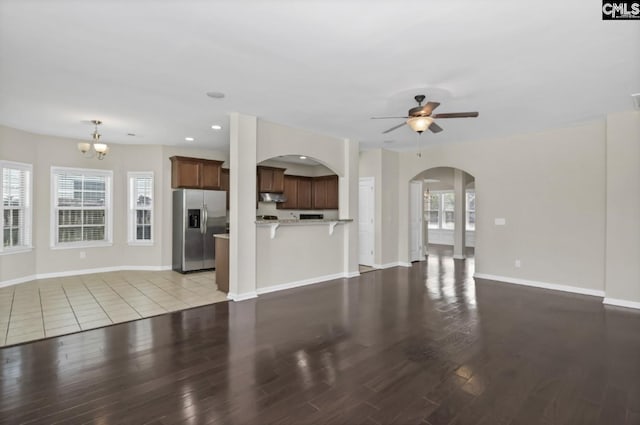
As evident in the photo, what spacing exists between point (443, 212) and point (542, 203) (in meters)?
6.71

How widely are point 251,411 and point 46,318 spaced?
3411 millimetres

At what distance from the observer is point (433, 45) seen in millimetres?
2807

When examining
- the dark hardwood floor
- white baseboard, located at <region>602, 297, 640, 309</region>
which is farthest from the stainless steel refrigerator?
white baseboard, located at <region>602, 297, 640, 309</region>

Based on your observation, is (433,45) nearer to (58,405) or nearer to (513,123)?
(513,123)

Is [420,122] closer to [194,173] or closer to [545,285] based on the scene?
[545,285]

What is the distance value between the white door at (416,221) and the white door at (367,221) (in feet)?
3.99

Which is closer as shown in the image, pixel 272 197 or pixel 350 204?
pixel 350 204

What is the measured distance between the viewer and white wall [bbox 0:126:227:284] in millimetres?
5814

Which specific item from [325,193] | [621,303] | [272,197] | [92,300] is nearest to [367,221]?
[325,193]

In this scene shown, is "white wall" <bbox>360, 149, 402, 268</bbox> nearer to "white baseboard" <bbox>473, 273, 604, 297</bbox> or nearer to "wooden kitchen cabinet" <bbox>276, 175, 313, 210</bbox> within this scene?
"white baseboard" <bbox>473, 273, 604, 297</bbox>

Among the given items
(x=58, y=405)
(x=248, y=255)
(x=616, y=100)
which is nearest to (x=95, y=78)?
(x=248, y=255)

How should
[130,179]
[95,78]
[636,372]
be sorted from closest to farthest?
[636,372] → [95,78] → [130,179]

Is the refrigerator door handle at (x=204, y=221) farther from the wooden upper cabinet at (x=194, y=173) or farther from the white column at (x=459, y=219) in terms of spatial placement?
the white column at (x=459, y=219)

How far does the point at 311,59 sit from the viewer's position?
3082 millimetres
